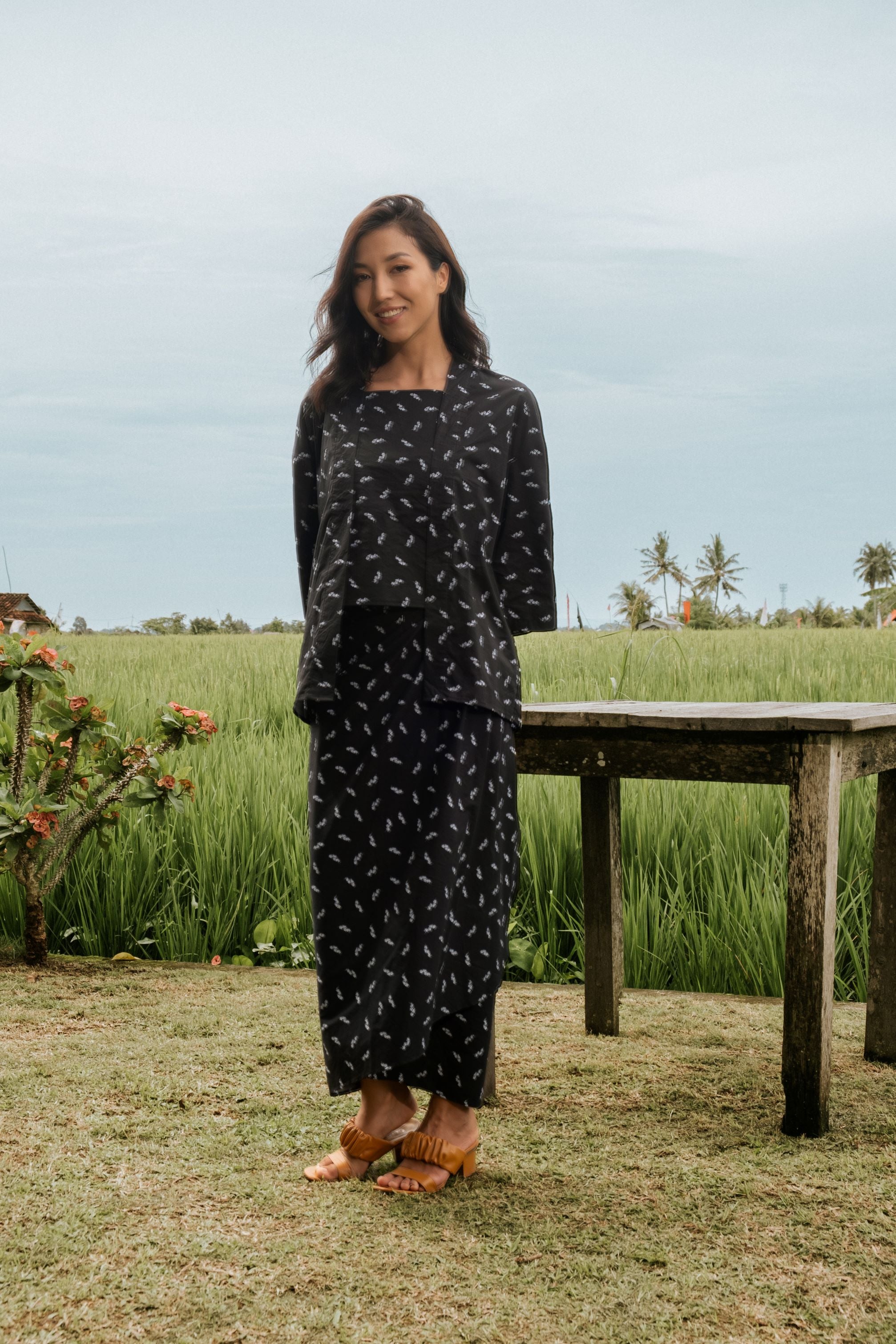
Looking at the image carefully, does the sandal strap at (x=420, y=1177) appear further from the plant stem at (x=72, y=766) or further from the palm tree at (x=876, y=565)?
the palm tree at (x=876, y=565)

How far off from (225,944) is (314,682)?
2.02 meters

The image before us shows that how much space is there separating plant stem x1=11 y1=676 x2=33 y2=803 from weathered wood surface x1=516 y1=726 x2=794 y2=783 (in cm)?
172

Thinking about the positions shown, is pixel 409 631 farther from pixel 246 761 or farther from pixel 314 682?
pixel 246 761

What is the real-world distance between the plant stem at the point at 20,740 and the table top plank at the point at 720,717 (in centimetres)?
173

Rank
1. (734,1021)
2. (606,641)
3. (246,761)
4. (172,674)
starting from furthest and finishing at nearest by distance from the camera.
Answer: (606,641)
(172,674)
(246,761)
(734,1021)

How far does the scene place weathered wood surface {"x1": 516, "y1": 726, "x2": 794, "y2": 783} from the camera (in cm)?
217

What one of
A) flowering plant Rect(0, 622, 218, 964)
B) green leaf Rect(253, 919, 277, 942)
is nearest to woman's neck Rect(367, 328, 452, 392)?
flowering plant Rect(0, 622, 218, 964)

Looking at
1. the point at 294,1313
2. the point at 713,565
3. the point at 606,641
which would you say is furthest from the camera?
the point at 713,565

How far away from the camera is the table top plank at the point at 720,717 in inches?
81.7

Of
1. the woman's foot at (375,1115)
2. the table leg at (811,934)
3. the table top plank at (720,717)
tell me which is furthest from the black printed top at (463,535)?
the woman's foot at (375,1115)

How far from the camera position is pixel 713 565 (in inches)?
2601

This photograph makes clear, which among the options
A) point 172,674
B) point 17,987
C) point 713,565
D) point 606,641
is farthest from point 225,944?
point 713,565

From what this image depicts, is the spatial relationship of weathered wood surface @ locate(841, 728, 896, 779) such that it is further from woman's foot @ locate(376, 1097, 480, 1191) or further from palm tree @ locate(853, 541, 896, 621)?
palm tree @ locate(853, 541, 896, 621)

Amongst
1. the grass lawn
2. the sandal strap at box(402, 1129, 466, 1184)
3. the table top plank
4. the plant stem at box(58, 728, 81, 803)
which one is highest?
the table top plank
